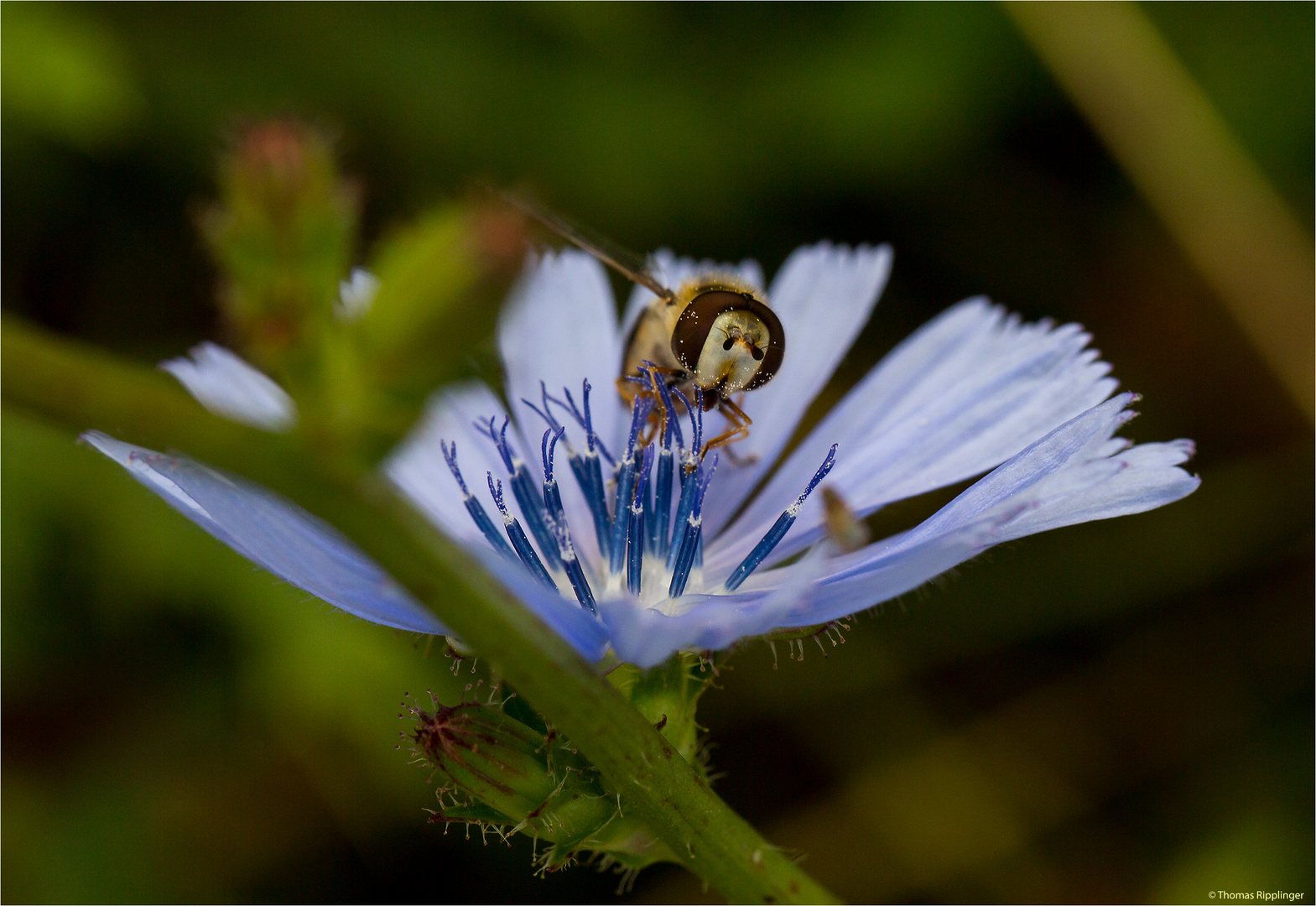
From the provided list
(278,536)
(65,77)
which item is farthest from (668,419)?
(65,77)

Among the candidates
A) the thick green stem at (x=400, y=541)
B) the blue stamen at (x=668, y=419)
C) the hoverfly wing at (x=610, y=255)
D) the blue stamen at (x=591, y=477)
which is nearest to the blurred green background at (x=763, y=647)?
the hoverfly wing at (x=610, y=255)

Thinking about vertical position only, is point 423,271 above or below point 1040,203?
below

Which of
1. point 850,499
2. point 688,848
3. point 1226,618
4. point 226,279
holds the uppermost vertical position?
point 226,279

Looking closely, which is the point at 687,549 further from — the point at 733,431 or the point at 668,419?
the point at 733,431

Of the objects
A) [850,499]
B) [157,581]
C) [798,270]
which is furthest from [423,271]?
[157,581]

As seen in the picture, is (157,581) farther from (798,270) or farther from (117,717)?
(798,270)

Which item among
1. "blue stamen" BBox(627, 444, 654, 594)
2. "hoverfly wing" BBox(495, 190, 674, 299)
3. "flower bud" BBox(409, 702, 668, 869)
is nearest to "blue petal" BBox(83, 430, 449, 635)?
"flower bud" BBox(409, 702, 668, 869)

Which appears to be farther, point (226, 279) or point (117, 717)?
point (117, 717)

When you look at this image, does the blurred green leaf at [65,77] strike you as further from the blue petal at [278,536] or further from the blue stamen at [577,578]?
the blue stamen at [577,578]
